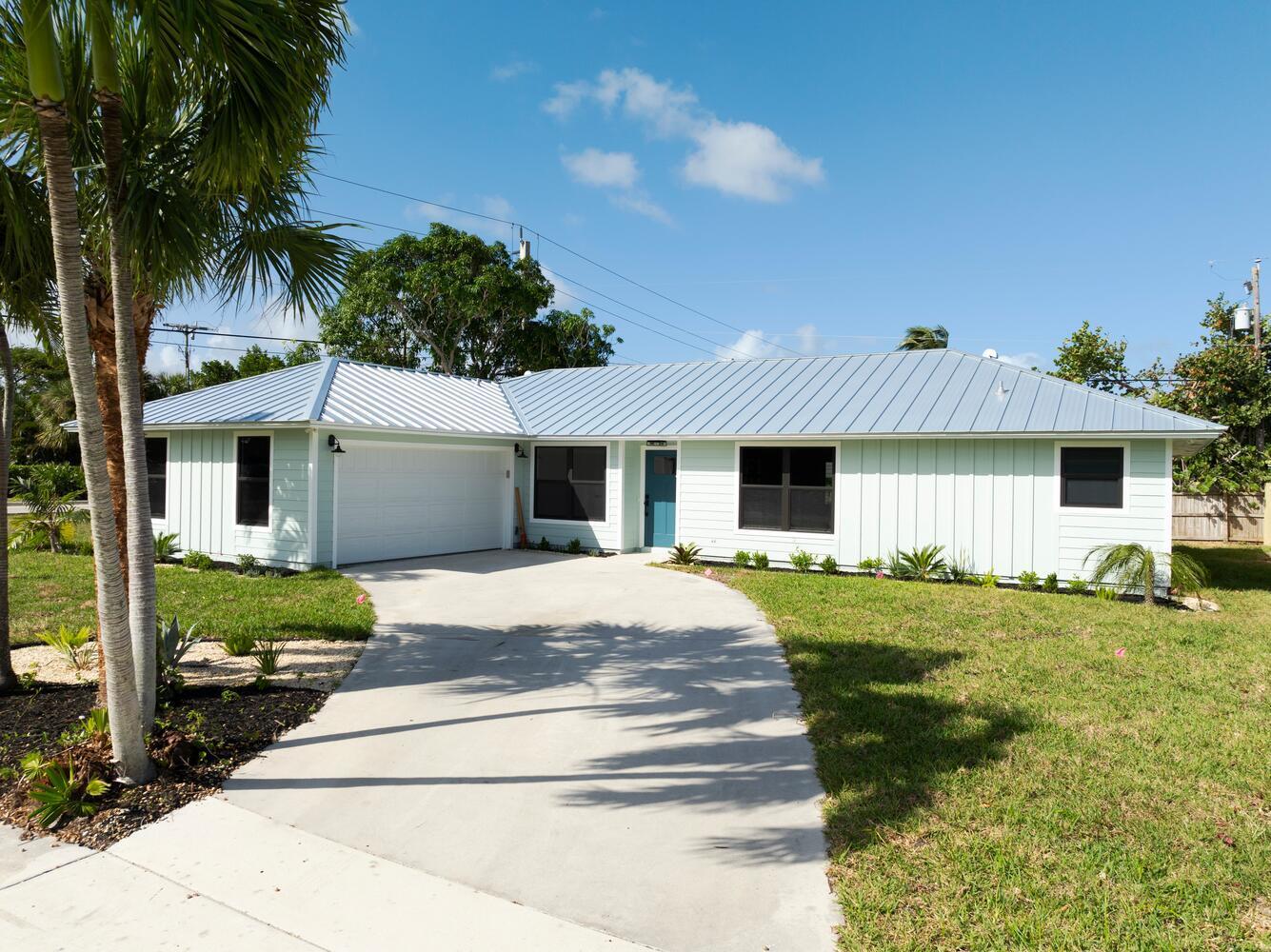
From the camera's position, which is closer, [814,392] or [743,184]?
[814,392]

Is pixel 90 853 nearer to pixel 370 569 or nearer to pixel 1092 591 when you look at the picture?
pixel 370 569

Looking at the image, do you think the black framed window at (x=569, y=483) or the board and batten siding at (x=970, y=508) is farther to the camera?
the black framed window at (x=569, y=483)

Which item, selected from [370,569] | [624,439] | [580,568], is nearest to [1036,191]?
[624,439]

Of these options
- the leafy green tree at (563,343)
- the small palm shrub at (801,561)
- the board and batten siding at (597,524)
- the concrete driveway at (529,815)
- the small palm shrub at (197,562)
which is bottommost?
the concrete driveway at (529,815)

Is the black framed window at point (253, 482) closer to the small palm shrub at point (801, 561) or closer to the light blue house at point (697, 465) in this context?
the light blue house at point (697, 465)

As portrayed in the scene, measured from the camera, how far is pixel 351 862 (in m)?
3.60

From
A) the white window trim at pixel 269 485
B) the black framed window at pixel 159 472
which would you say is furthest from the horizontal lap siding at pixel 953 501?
the black framed window at pixel 159 472

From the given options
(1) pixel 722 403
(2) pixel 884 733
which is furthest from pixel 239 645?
(1) pixel 722 403

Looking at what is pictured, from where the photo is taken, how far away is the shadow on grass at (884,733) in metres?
4.20

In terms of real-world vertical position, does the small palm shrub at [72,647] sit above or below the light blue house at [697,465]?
below

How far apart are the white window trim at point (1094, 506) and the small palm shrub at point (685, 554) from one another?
626cm

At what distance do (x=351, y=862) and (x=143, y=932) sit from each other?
2.80 feet

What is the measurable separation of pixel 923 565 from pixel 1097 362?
1939cm

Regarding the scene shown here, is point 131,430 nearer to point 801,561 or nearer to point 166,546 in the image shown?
point 801,561
